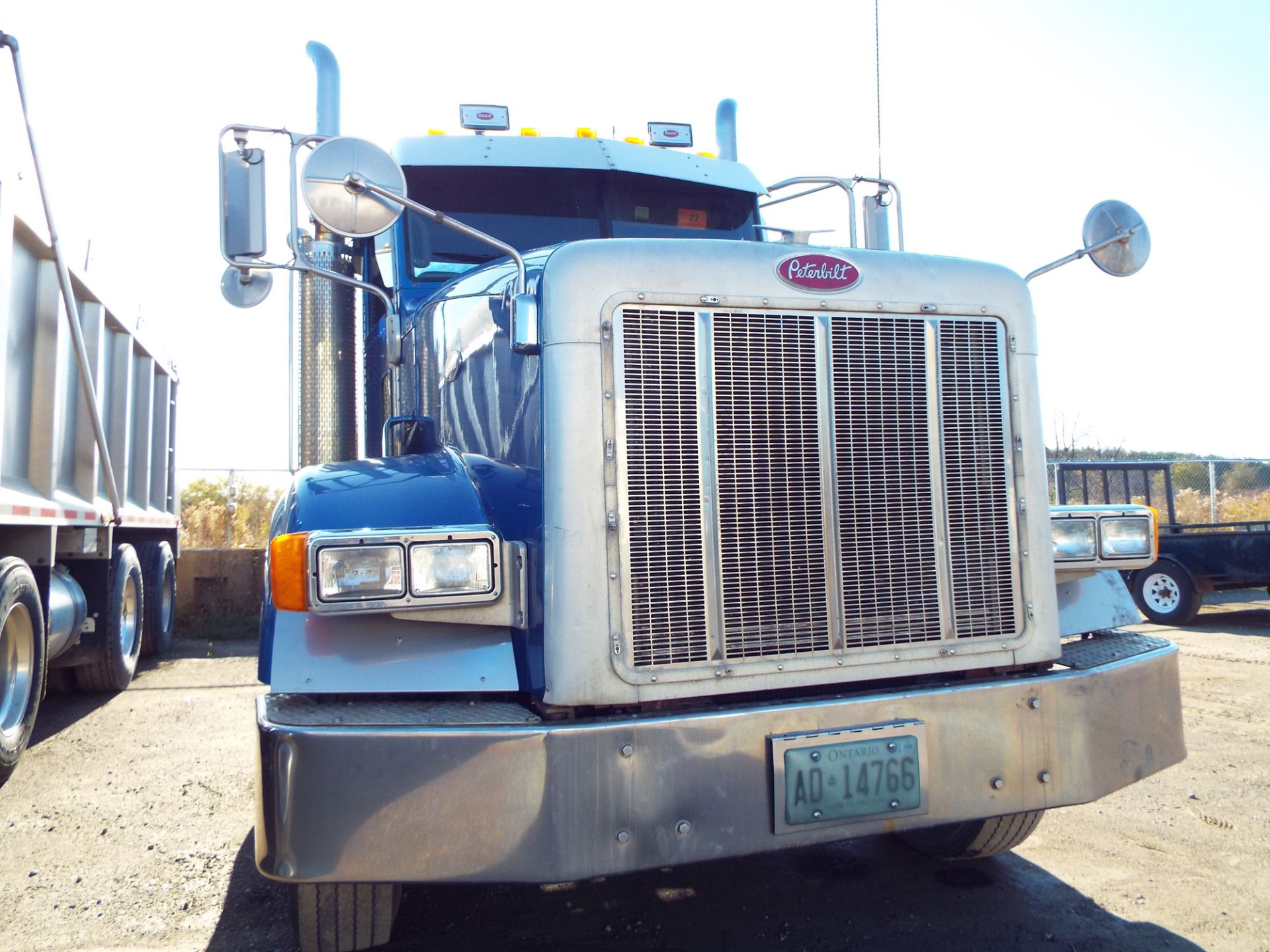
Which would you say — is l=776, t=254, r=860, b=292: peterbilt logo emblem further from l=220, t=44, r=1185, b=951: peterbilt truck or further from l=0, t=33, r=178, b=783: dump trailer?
l=0, t=33, r=178, b=783: dump trailer

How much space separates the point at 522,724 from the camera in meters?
2.36

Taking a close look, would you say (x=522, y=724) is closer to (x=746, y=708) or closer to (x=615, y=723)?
(x=615, y=723)

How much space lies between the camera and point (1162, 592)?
10.2 meters

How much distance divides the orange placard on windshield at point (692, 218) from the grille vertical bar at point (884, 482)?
2.13 m

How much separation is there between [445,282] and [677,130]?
1.79 m

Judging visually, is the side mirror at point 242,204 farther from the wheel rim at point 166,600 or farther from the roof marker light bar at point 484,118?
the wheel rim at point 166,600

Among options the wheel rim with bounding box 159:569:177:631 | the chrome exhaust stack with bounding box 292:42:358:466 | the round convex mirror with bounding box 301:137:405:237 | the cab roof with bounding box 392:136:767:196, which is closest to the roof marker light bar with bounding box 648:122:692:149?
the cab roof with bounding box 392:136:767:196

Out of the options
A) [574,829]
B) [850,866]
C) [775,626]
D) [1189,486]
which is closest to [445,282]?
[775,626]

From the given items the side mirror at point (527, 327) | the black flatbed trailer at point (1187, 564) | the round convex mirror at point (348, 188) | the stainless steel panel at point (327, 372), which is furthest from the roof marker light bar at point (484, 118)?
the black flatbed trailer at point (1187, 564)

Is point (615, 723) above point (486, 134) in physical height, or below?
below

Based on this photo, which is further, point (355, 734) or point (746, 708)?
point (746, 708)

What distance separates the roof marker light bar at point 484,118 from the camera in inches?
186

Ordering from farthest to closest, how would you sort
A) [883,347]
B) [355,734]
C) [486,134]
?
[486,134], [883,347], [355,734]

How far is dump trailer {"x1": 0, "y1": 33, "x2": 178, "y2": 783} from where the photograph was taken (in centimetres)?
491
